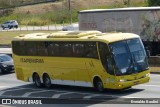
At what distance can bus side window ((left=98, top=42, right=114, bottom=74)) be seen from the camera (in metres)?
22.4

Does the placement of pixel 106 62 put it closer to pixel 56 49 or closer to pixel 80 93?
pixel 80 93

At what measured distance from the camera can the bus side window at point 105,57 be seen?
882 inches

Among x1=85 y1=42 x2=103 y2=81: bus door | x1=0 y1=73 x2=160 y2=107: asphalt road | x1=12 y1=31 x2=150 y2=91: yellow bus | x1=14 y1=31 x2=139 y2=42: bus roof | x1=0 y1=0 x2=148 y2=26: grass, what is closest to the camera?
x1=0 y1=73 x2=160 y2=107: asphalt road

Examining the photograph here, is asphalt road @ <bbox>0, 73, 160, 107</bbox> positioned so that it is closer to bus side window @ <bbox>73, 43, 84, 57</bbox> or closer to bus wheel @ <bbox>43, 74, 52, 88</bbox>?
bus wheel @ <bbox>43, 74, 52, 88</bbox>

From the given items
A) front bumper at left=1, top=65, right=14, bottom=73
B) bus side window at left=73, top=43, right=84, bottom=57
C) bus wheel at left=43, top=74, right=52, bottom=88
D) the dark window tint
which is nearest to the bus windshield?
the dark window tint

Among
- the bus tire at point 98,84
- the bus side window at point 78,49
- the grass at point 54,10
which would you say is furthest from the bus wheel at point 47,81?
the grass at point 54,10

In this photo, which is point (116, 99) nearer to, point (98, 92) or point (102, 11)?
point (98, 92)

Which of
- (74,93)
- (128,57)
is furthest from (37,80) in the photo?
(128,57)

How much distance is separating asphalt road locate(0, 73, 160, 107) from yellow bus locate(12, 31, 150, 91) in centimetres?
42

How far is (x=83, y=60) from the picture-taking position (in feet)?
78.6

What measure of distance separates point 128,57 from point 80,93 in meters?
2.87

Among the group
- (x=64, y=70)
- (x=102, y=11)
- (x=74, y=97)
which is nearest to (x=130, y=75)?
(x=74, y=97)

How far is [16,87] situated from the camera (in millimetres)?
27938

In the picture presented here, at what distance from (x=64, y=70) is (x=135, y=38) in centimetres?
403
